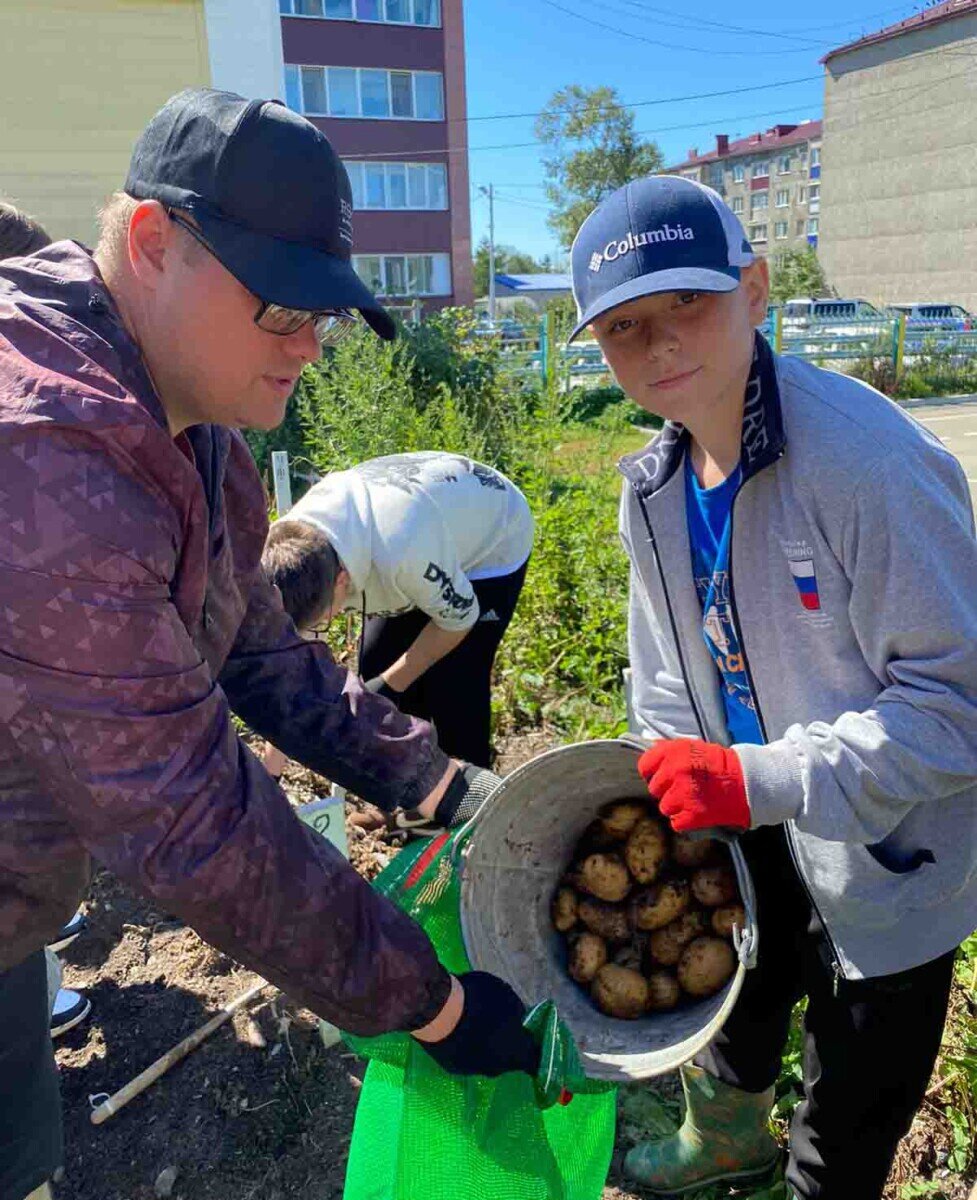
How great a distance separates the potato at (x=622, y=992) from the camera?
1695mm

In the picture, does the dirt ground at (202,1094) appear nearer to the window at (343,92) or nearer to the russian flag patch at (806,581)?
the russian flag patch at (806,581)

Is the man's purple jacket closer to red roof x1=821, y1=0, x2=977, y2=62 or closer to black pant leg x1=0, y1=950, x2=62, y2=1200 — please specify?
black pant leg x1=0, y1=950, x2=62, y2=1200

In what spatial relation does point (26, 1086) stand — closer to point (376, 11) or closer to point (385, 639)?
point (385, 639)

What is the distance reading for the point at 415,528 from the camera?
107 inches

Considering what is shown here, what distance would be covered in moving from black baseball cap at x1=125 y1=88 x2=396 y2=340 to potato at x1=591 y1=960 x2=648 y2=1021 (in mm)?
1217

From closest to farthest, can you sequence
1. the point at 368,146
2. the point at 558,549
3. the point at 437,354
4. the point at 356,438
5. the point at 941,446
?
the point at 941,446
the point at 558,549
the point at 356,438
the point at 437,354
the point at 368,146

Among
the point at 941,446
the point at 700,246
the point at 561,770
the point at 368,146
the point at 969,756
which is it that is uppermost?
the point at 368,146

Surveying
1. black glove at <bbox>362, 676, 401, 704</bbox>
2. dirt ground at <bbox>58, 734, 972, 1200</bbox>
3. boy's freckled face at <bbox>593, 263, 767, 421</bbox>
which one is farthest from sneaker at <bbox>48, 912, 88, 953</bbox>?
boy's freckled face at <bbox>593, 263, 767, 421</bbox>

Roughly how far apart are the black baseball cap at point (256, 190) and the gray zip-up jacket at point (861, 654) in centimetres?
68

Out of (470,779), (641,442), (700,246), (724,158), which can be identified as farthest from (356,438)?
(724,158)

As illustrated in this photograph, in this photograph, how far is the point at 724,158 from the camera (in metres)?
64.9

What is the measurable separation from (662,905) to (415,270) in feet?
101

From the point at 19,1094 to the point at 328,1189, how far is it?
35.0 inches

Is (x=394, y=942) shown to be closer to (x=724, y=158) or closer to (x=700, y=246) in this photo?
(x=700, y=246)
